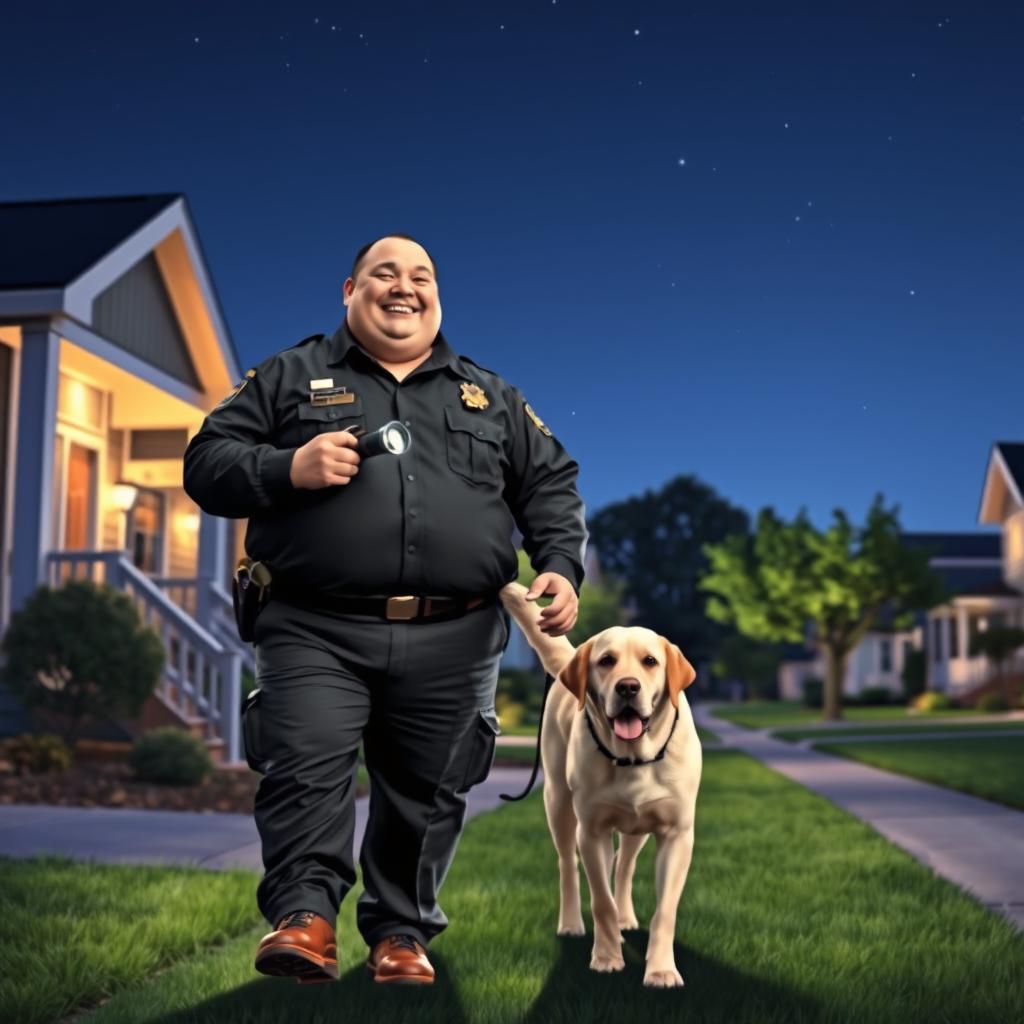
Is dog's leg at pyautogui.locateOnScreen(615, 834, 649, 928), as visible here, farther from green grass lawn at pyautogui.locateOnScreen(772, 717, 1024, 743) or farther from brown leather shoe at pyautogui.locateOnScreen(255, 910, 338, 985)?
green grass lawn at pyautogui.locateOnScreen(772, 717, 1024, 743)

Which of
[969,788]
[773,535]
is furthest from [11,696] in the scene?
[773,535]

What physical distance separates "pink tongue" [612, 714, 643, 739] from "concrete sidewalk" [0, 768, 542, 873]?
11.3 ft

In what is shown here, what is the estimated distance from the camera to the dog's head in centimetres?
374

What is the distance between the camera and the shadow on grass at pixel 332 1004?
12.4 ft

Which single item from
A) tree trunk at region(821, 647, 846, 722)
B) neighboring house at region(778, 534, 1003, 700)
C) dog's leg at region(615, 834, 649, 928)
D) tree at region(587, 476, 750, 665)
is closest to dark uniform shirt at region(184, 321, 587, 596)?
dog's leg at region(615, 834, 649, 928)

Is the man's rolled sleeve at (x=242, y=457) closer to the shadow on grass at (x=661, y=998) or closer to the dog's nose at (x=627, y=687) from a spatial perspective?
the dog's nose at (x=627, y=687)

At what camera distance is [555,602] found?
3873 millimetres

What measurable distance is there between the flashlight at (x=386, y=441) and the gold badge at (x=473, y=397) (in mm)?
472

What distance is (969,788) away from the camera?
12352 mm

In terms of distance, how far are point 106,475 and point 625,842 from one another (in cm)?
1435

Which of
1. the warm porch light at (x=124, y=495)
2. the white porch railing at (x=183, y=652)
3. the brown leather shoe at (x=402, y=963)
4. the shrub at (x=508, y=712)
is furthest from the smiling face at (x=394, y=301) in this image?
the shrub at (x=508, y=712)

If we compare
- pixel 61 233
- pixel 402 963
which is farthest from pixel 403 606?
pixel 61 233

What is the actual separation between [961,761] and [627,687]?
44.6 ft

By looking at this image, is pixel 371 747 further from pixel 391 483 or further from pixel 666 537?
pixel 666 537
